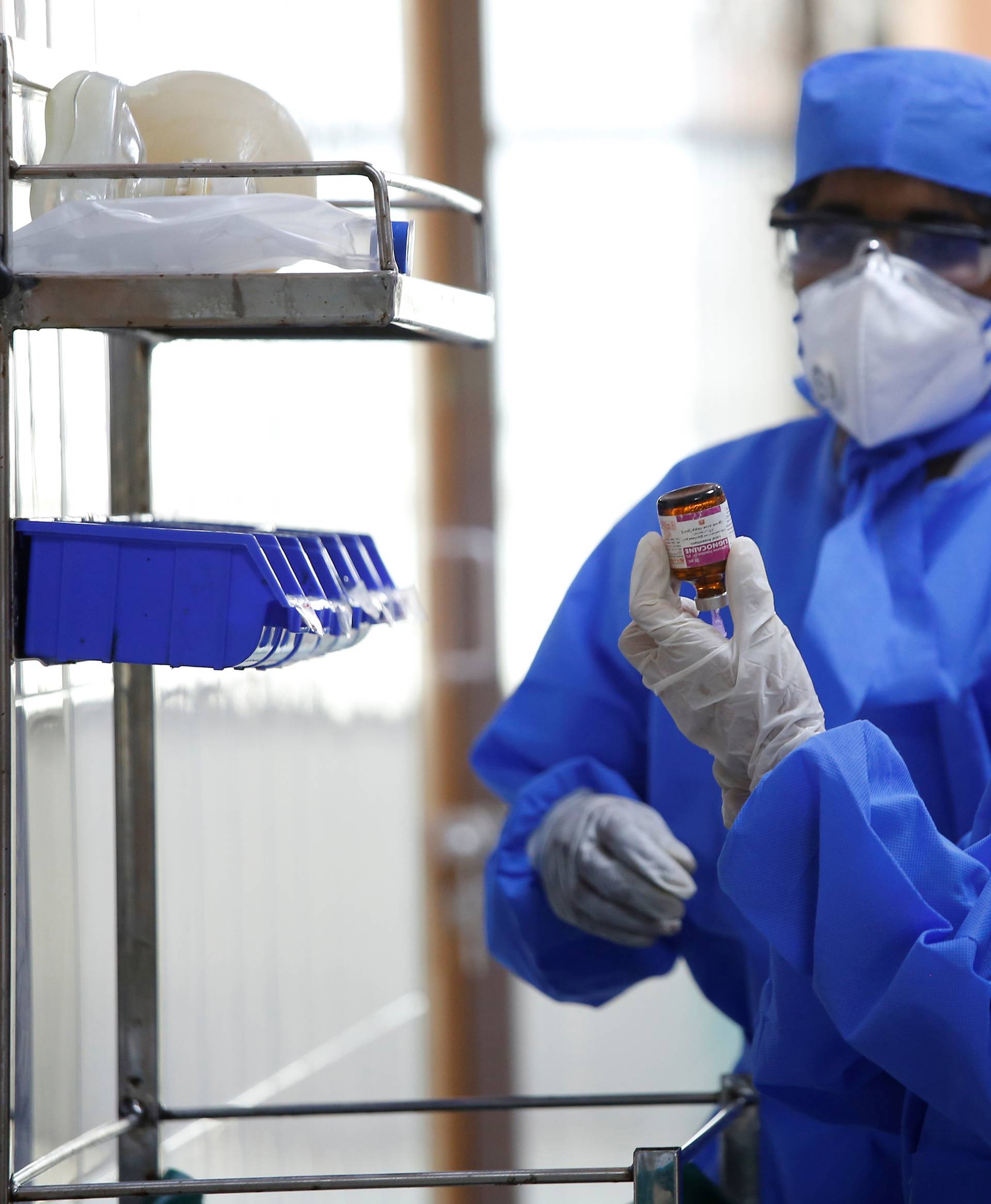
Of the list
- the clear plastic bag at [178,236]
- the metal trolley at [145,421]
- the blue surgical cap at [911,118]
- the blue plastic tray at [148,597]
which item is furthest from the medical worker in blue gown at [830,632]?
the clear plastic bag at [178,236]

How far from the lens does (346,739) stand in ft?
6.89

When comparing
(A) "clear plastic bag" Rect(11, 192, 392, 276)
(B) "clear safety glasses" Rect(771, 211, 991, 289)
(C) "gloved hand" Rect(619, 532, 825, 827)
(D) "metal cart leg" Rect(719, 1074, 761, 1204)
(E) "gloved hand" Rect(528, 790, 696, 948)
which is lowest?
(D) "metal cart leg" Rect(719, 1074, 761, 1204)

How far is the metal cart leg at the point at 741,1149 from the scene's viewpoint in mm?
1191

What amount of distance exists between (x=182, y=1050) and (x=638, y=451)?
5.27ft

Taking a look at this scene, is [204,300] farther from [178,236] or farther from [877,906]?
[877,906]

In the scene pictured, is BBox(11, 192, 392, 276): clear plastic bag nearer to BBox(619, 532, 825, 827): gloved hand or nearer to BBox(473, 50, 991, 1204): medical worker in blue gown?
BBox(619, 532, 825, 827): gloved hand

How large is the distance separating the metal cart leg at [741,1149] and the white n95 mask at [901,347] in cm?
58

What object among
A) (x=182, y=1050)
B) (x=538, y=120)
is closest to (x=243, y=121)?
(x=182, y=1050)

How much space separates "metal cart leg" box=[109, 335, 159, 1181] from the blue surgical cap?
66 cm

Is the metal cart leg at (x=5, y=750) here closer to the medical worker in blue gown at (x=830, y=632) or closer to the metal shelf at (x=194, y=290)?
the metal shelf at (x=194, y=290)

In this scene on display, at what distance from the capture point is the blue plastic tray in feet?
2.91

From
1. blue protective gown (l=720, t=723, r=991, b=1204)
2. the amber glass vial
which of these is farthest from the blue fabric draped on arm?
the amber glass vial

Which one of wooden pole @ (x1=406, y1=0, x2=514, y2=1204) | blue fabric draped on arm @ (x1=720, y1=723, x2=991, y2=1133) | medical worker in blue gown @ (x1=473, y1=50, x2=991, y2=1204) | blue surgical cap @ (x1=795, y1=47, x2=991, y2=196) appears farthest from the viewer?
wooden pole @ (x1=406, y1=0, x2=514, y2=1204)

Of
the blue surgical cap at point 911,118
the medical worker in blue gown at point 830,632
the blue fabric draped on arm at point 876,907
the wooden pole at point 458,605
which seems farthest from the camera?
the wooden pole at point 458,605
